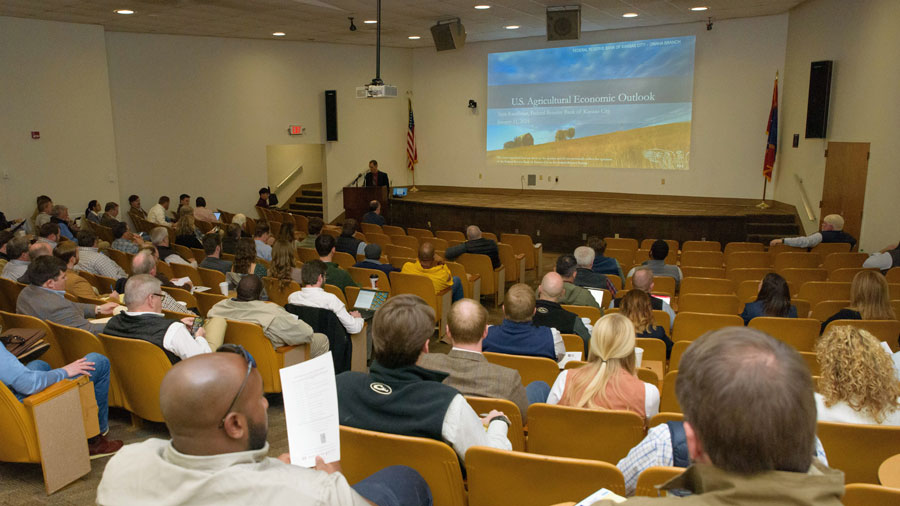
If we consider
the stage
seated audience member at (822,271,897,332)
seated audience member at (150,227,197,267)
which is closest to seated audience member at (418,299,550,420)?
seated audience member at (822,271,897,332)

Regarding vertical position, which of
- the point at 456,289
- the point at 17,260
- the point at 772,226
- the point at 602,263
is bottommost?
the point at 456,289

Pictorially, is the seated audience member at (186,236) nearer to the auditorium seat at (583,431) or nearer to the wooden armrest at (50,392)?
the wooden armrest at (50,392)

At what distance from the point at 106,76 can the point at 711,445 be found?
42.3ft

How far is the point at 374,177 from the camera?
14.9 metres

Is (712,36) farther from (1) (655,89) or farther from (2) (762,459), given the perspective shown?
(2) (762,459)

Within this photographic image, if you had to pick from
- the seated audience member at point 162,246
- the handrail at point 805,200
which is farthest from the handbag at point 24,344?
the handrail at point 805,200

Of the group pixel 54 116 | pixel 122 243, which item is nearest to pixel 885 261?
pixel 122 243

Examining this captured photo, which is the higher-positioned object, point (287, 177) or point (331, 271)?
point (287, 177)

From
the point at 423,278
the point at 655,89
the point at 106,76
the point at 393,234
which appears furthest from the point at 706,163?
the point at 106,76

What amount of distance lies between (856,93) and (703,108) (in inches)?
158

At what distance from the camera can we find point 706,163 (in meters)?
13.5

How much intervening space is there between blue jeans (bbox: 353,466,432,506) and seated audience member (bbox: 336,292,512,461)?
0.67ft

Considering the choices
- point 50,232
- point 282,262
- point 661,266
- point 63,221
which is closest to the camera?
point 282,262

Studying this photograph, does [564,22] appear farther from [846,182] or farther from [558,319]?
[558,319]
